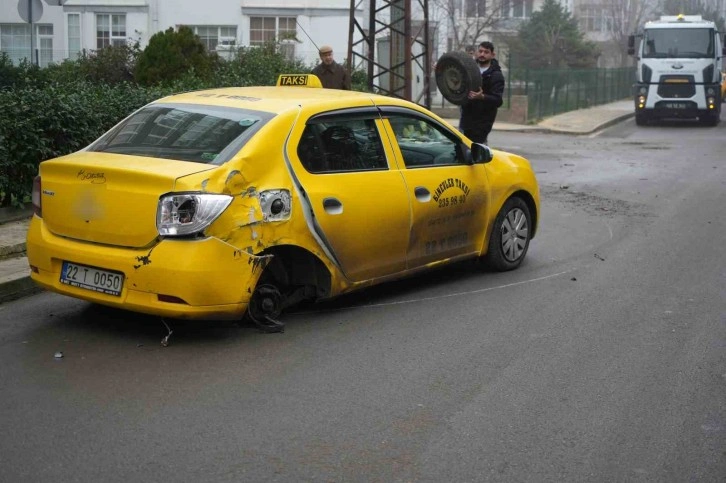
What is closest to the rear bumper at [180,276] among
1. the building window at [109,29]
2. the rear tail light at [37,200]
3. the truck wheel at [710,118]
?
the rear tail light at [37,200]

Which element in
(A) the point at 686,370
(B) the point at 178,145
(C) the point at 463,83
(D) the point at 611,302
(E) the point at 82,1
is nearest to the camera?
(A) the point at 686,370

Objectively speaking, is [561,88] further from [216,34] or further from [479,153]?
[479,153]

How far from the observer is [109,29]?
38.0 meters

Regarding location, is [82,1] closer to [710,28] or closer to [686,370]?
[710,28]

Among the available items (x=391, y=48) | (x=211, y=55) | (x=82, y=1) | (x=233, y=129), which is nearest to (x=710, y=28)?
(x=391, y=48)

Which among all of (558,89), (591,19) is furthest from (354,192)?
(591,19)

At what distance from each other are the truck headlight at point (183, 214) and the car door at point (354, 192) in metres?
0.83

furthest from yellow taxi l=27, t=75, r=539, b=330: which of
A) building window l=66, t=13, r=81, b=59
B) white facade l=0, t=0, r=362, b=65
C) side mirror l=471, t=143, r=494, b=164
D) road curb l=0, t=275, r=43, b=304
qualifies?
building window l=66, t=13, r=81, b=59

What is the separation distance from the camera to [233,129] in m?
7.06

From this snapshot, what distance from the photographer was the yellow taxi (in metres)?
6.45

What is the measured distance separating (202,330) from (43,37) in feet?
115

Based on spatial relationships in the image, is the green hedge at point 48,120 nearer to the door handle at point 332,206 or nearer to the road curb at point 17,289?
the road curb at point 17,289

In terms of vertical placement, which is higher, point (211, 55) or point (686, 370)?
point (211, 55)

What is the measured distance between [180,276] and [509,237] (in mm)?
3589
